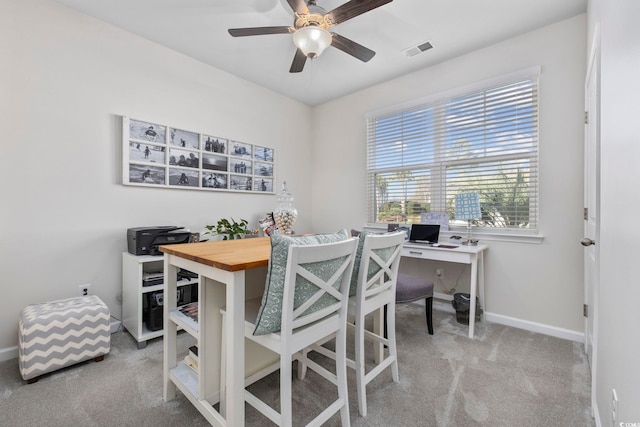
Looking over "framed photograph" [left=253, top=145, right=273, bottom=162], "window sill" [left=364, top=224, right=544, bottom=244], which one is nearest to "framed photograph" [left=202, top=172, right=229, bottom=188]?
"framed photograph" [left=253, top=145, right=273, bottom=162]

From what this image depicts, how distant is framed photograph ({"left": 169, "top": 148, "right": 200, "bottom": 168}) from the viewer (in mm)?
2871

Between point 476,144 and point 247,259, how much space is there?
8.92ft

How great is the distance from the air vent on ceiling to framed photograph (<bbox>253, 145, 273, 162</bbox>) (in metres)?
2.03

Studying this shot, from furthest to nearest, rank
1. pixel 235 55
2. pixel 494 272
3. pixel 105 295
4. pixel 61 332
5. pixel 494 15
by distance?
pixel 235 55
pixel 494 272
pixel 105 295
pixel 494 15
pixel 61 332

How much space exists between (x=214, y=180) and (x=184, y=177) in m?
0.34

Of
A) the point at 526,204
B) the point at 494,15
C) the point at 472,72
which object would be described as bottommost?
the point at 526,204

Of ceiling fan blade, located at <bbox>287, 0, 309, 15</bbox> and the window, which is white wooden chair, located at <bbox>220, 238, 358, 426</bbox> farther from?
the window

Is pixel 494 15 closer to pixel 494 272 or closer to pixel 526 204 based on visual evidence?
pixel 526 204

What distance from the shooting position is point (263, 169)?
12.2 feet

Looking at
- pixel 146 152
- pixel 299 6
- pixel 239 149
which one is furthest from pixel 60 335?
pixel 299 6

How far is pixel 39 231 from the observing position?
2.17 metres

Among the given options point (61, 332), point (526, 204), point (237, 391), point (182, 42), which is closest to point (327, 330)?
point (237, 391)

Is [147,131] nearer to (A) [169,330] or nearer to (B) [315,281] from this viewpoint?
(A) [169,330]

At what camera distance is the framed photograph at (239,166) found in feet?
11.1
